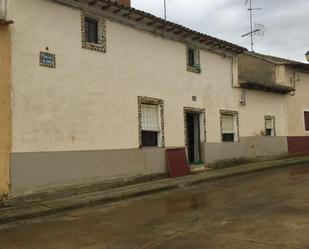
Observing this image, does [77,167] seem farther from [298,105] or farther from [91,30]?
[298,105]

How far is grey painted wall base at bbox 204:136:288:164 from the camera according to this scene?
59.3 feet

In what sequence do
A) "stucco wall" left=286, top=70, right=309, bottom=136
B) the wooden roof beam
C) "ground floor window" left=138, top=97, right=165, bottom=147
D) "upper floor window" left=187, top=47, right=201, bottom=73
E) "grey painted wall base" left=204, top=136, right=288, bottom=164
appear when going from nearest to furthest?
1. the wooden roof beam
2. "ground floor window" left=138, top=97, right=165, bottom=147
3. "upper floor window" left=187, top=47, right=201, bottom=73
4. "grey painted wall base" left=204, top=136, right=288, bottom=164
5. "stucco wall" left=286, top=70, right=309, bottom=136

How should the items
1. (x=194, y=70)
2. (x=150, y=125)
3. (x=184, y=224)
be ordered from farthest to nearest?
(x=194, y=70)
(x=150, y=125)
(x=184, y=224)

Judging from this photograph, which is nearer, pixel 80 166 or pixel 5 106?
pixel 5 106

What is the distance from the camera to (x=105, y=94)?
13.5 meters

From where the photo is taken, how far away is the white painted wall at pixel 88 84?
11367 millimetres

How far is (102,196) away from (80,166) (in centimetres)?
136

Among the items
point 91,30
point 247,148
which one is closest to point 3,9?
point 91,30

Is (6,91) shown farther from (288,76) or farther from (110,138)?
(288,76)

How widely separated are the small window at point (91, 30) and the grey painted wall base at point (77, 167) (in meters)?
3.35

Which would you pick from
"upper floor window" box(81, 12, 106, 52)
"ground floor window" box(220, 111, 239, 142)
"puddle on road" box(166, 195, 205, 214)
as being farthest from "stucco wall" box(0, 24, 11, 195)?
"ground floor window" box(220, 111, 239, 142)

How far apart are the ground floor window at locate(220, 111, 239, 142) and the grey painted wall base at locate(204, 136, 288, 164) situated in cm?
30

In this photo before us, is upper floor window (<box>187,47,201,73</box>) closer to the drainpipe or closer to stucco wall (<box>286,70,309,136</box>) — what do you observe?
stucco wall (<box>286,70,309,136</box>)

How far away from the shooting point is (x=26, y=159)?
11133 mm
